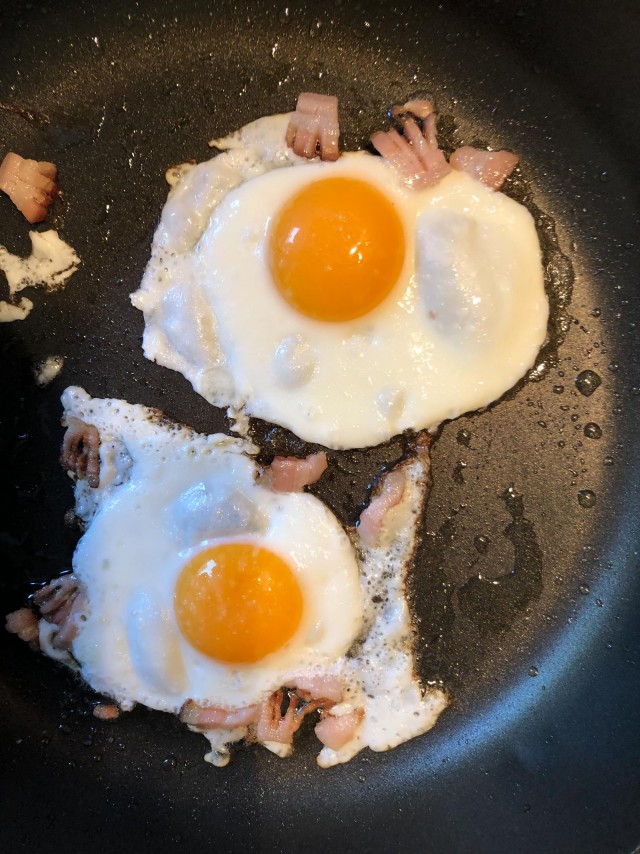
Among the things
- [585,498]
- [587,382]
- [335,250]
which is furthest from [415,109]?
[585,498]

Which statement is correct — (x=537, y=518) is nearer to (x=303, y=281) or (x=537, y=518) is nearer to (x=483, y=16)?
(x=303, y=281)

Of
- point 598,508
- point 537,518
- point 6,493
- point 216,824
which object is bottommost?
point 216,824

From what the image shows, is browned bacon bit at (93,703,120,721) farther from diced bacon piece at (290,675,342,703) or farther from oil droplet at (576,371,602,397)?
oil droplet at (576,371,602,397)

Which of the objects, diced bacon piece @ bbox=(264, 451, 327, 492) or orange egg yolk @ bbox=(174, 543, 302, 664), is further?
diced bacon piece @ bbox=(264, 451, 327, 492)

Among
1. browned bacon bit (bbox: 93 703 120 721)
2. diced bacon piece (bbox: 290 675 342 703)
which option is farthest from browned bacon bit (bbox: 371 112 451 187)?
browned bacon bit (bbox: 93 703 120 721)

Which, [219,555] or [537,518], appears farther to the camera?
[537,518]

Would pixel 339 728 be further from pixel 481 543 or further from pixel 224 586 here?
pixel 481 543

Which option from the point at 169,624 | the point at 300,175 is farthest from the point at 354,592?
the point at 300,175

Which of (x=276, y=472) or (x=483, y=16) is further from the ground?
(x=483, y=16)
